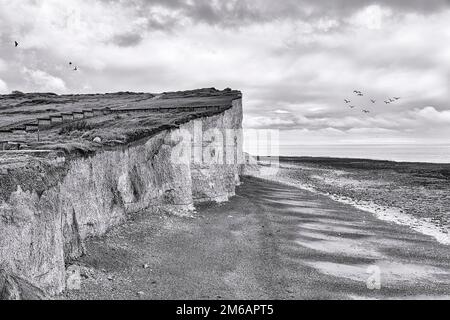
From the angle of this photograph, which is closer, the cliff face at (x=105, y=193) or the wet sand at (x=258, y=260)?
the cliff face at (x=105, y=193)

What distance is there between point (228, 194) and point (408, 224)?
14145 mm

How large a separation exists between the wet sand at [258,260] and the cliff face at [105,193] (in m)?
1.02

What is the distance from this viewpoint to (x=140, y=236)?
19.0 meters

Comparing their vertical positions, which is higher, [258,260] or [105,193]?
[105,193]

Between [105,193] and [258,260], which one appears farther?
[105,193]

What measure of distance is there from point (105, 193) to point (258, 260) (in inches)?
308

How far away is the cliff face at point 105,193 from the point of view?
10788 mm

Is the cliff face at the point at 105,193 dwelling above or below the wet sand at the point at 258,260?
above

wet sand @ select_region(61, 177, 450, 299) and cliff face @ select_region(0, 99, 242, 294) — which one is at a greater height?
cliff face @ select_region(0, 99, 242, 294)

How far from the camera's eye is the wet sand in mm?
14336

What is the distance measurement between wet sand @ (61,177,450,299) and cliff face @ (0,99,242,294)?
3.35 feet

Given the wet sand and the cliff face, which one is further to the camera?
the wet sand

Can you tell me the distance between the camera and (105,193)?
1842 cm
